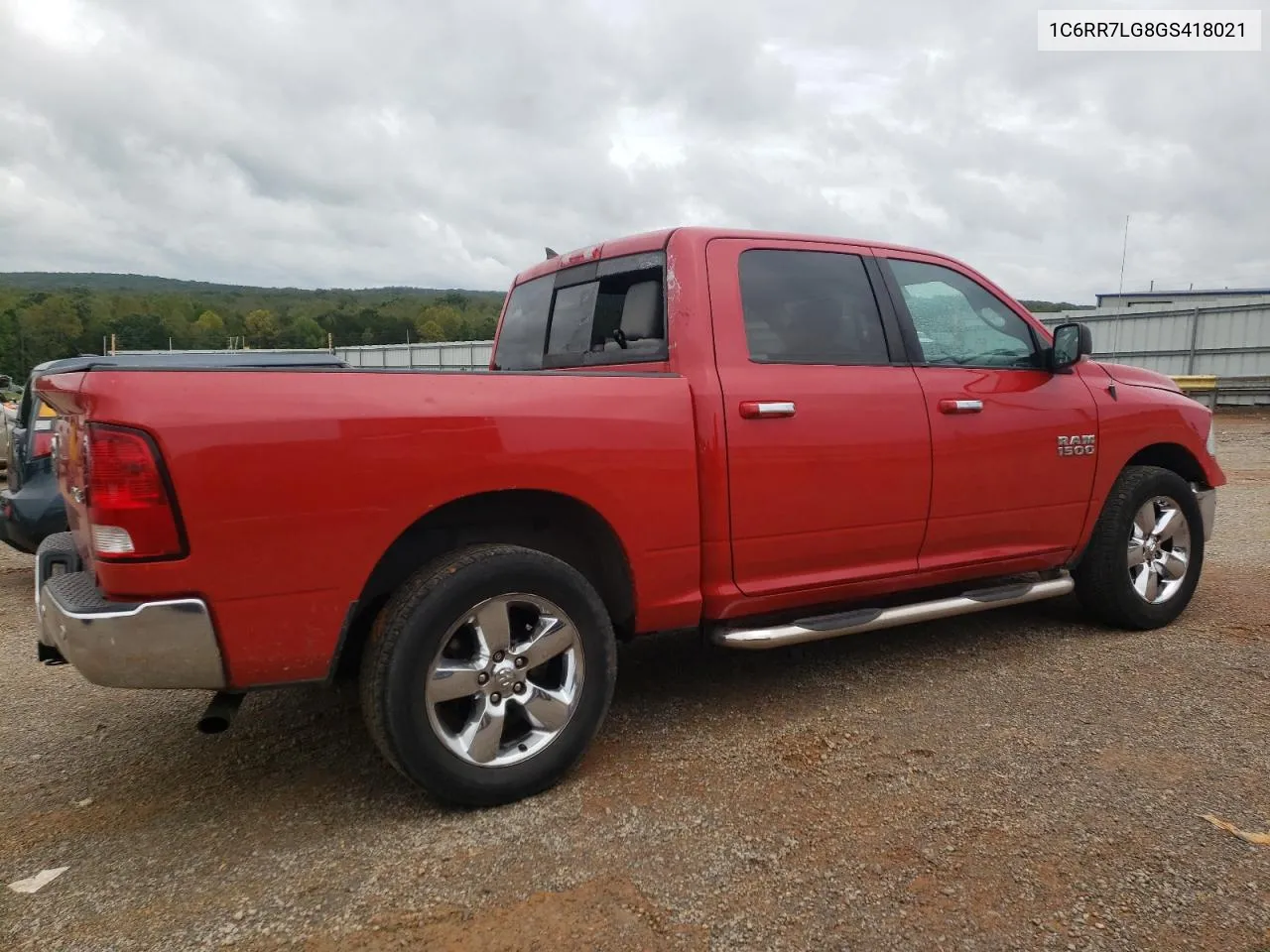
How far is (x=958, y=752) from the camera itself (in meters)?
3.00

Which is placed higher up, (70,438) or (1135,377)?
(70,438)

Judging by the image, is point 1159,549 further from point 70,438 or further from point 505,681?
point 70,438

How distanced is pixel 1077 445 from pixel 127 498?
372 centimetres

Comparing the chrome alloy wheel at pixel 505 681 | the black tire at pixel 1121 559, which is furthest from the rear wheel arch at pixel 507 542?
the black tire at pixel 1121 559

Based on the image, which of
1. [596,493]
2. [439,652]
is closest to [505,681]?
[439,652]

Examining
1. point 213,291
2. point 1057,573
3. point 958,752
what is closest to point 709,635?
point 958,752

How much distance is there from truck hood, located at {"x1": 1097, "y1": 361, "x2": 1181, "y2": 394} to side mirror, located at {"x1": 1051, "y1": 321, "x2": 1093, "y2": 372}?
27 centimetres

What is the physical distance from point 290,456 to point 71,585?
0.76 meters

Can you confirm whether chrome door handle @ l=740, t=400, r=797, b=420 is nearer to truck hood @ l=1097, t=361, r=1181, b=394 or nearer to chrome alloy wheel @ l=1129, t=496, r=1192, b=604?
truck hood @ l=1097, t=361, r=1181, b=394

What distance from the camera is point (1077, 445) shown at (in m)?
4.00

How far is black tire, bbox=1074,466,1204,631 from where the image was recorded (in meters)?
4.21

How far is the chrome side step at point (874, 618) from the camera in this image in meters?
3.15

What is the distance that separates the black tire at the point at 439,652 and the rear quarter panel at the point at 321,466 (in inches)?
6.3

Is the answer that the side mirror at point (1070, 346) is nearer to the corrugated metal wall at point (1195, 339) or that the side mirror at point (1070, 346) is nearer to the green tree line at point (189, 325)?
the corrugated metal wall at point (1195, 339)
